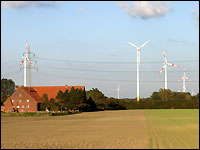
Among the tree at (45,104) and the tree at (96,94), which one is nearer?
the tree at (45,104)

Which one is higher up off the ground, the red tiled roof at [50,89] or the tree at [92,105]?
the red tiled roof at [50,89]

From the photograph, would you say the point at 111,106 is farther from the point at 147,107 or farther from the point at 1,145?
the point at 1,145

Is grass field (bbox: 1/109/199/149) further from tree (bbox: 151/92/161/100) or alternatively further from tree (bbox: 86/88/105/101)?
tree (bbox: 151/92/161/100)

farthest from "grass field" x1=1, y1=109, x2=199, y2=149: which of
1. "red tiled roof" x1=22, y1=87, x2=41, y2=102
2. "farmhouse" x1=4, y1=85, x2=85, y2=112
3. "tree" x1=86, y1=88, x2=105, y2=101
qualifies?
"tree" x1=86, y1=88, x2=105, y2=101

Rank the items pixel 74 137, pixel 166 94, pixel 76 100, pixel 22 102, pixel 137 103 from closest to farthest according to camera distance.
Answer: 1. pixel 74 137
2. pixel 76 100
3. pixel 22 102
4. pixel 137 103
5. pixel 166 94

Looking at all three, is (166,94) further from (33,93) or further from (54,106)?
(54,106)

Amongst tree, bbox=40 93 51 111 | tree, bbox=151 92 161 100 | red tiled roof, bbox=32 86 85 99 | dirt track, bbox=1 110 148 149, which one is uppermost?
red tiled roof, bbox=32 86 85 99

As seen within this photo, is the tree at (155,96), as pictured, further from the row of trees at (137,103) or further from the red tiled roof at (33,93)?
the red tiled roof at (33,93)

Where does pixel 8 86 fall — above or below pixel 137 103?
above

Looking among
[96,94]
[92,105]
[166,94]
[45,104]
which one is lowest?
[92,105]

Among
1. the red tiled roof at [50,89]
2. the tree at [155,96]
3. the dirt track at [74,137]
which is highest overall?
the red tiled roof at [50,89]

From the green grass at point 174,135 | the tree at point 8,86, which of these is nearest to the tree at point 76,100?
the green grass at point 174,135

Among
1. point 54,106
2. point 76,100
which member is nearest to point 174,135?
point 54,106

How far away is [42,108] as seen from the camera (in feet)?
328
